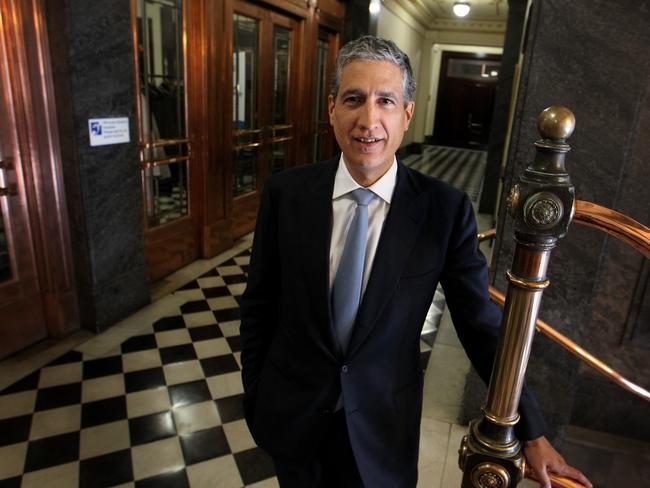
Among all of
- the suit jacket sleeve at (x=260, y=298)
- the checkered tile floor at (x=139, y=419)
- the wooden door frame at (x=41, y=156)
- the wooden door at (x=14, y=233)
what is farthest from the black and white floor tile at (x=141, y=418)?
the suit jacket sleeve at (x=260, y=298)

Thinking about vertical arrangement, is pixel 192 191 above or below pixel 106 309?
above

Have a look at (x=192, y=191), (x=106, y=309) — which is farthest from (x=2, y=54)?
(x=192, y=191)

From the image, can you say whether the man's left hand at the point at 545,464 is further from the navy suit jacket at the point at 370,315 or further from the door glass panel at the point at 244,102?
the door glass panel at the point at 244,102

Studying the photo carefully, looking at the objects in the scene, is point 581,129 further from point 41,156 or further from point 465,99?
point 465,99

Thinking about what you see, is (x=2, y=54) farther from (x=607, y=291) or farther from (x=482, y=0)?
(x=482, y=0)

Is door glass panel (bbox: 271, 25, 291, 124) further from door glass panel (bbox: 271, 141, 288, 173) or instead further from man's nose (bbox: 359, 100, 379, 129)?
man's nose (bbox: 359, 100, 379, 129)

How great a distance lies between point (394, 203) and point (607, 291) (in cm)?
213

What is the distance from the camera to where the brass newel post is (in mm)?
860

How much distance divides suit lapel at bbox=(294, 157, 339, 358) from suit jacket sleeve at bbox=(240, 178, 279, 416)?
122mm

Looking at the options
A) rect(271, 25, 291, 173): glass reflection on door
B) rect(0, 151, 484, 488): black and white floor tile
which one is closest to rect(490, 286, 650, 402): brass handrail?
rect(0, 151, 484, 488): black and white floor tile

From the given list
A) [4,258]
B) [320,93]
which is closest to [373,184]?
[4,258]

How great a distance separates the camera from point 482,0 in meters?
11.2

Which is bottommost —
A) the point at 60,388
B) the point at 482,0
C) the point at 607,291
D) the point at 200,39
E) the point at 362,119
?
the point at 60,388

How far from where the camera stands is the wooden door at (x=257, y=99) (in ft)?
17.5
